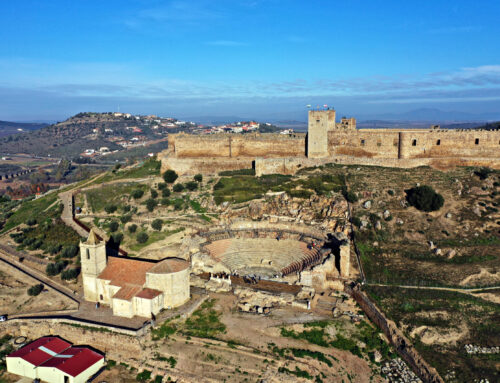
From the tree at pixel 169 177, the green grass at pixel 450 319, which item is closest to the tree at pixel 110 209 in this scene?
the tree at pixel 169 177

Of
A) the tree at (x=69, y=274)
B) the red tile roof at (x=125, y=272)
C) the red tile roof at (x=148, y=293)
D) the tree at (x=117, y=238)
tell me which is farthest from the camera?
the tree at (x=117, y=238)

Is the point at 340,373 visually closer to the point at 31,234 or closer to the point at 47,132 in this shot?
the point at 31,234

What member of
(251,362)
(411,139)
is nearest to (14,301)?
(251,362)

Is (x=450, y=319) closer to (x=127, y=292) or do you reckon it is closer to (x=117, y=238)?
(x=127, y=292)

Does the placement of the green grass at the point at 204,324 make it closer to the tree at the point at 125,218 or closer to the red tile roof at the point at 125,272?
the red tile roof at the point at 125,272

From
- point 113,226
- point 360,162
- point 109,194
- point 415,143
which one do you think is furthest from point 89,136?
point 415,143

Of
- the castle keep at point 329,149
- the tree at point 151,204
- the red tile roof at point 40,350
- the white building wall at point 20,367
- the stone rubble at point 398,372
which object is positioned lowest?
the white building wall at point 20,367

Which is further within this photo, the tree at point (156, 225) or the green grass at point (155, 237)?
the tree at point (156, 225)
